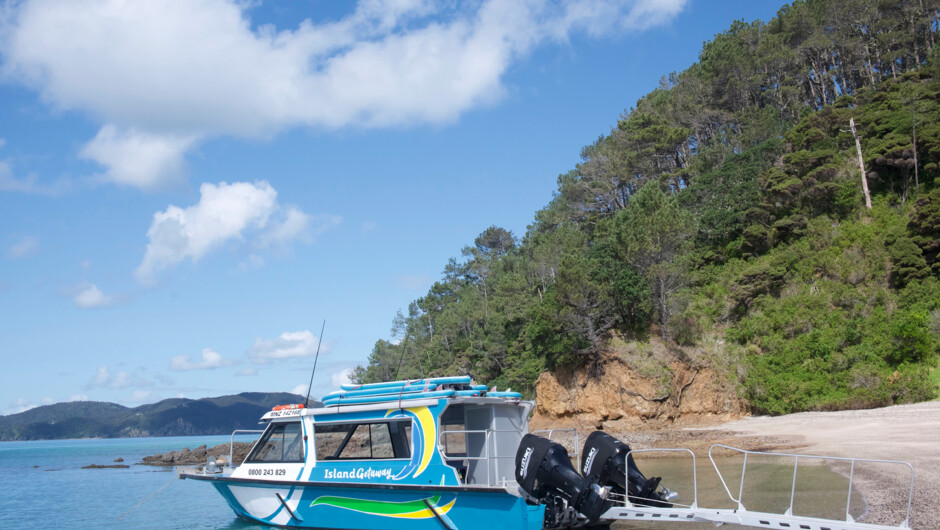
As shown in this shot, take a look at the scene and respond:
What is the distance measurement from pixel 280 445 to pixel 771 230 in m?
29.8

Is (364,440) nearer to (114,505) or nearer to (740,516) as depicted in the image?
(740,516)

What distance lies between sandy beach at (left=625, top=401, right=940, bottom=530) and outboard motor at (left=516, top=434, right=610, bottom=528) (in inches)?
178

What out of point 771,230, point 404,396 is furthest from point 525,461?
point 771,230

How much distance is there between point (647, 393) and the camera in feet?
92.8

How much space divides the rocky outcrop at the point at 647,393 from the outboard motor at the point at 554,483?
64.3ft

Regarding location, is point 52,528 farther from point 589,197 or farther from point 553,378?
Result: point 589,197

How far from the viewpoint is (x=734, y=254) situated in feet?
118

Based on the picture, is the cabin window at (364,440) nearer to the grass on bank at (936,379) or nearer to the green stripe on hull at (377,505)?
the green stripe on hull at (377,505)

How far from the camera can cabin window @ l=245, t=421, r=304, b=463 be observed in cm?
1184

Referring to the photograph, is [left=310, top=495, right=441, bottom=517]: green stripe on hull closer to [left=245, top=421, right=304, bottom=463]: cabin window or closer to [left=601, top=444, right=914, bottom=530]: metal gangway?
[left=245, top=421, right=304, bottom=463]: cabin window

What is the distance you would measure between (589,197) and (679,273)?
64.0ft

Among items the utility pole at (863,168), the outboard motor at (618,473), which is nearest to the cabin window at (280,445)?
the outboard motor at (618,473)

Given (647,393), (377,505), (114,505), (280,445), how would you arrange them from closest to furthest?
(377,505) → (280,445) → (114,505) → (647,393)

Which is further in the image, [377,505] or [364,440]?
[364,440]
